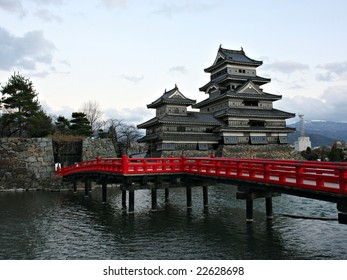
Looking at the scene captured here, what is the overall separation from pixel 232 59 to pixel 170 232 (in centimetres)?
4231

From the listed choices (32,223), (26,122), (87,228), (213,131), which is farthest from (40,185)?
(213,131)

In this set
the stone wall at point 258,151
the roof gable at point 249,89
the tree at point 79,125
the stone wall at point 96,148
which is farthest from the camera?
the roof gable at point 249,89

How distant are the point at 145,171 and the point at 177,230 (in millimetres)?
4768

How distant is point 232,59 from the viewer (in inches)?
2037

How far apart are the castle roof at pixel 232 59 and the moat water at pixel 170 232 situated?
33992 mm

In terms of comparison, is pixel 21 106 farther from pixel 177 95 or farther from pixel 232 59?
pixel 232 59

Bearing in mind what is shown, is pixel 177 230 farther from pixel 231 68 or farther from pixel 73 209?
pixel 231 68

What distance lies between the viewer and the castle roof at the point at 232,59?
51588 mm

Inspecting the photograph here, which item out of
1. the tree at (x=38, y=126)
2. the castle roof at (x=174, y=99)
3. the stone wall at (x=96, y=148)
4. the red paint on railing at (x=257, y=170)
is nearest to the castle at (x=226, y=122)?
the castle roof at (x=174, y=99)

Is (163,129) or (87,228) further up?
(163,129)

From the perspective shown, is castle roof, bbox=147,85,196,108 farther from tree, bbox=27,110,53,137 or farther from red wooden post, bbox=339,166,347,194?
red wooden post, bbox=339,166,347,194

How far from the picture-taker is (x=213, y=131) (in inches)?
1854

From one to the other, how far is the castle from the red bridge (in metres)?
20.4

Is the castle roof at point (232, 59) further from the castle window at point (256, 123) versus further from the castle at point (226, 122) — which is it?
the castle window at point (256, 123)
